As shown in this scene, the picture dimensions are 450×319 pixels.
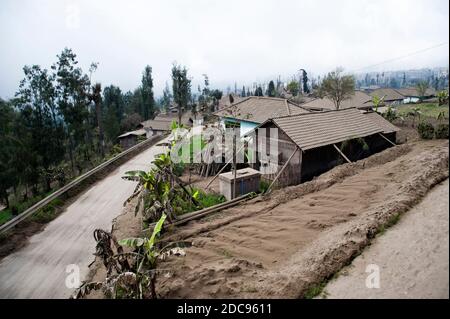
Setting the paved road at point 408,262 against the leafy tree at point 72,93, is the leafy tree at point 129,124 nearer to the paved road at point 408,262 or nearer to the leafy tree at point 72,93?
the leafy tree at point 72,93

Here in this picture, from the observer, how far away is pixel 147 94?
2557 inches

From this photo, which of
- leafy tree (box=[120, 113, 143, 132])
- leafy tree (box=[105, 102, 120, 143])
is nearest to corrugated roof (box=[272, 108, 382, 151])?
leafy tree (box=[105, 102, 120, 143])

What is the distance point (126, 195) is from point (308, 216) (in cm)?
836

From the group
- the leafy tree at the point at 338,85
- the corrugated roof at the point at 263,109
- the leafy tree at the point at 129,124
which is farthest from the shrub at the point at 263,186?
the leafy tree at the point at 129,124

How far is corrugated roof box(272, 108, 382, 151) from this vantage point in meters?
13.7

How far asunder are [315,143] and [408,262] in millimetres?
8599

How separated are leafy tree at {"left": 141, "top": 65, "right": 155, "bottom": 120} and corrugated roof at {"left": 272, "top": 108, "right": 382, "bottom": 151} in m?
53.3

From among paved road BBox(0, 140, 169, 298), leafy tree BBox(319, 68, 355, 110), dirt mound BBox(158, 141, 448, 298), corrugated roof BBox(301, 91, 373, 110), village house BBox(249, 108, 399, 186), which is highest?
leafy tree BBox(319, 68, 355, 110)

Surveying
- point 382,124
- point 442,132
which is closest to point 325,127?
point 442,132

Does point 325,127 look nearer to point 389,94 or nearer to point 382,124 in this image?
point 382,124

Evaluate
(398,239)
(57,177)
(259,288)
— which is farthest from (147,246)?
(57,177)

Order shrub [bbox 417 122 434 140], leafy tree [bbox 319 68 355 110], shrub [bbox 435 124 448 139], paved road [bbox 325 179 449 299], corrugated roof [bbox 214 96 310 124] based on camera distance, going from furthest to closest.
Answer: leafy tree [bbox 319 68 355 110]
corrugated roof [bbox 214 96 310 124]
shrub [bbox 417 122 434 140]
shrub [bbox 435 124 448 139]
paved road [bbox 325 179 449 299]

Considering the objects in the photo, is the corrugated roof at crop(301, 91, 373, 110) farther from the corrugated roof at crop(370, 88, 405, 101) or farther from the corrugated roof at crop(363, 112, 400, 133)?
the corrugated roof at crop(363, 112, 400, 133)

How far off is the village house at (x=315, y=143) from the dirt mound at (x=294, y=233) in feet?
4.88
